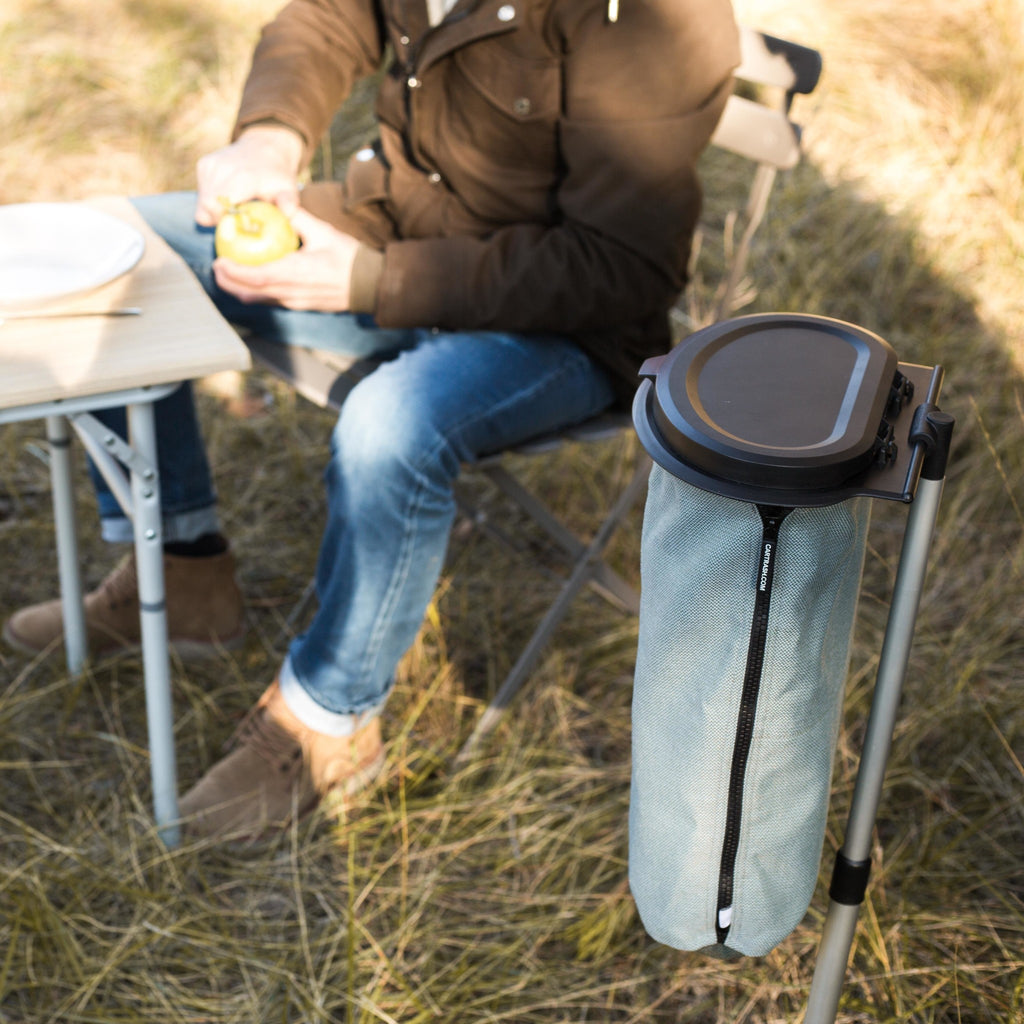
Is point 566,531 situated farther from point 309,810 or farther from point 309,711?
point 309,810

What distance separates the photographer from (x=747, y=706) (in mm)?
1157

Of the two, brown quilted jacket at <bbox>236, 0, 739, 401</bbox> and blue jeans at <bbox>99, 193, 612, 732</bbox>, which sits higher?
brown quilted jacket at <bbox>236, 0, 739, 401</bbox>

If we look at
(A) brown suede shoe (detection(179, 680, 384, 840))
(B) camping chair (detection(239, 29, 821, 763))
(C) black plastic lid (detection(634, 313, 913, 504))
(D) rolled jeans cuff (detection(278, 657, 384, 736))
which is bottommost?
(A) brown suede shoe (detection(179, 680, 384, 840))

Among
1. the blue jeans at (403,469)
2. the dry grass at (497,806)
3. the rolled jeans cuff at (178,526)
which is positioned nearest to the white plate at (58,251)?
the blue jeans at (403,469)

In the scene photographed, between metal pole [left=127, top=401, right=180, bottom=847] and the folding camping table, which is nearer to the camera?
the folding camping table

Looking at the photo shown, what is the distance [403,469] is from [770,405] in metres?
0.82

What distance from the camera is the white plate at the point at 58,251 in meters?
1.54

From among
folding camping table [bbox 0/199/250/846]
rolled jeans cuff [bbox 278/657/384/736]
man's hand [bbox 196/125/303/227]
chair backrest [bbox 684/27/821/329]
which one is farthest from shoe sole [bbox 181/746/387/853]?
chair backrest [bbox 684/27/821/329]

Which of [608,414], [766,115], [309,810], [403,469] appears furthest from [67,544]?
[766,115]

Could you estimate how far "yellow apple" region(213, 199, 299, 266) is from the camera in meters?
1.88

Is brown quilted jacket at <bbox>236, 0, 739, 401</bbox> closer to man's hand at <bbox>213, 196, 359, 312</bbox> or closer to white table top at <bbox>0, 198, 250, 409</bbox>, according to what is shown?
man's hand at <bbox>213, 196, 359, 312</bbox>

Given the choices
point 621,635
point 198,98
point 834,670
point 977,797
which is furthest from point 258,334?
point 198,98

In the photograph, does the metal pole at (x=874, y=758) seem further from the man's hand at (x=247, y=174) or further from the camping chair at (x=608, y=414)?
the man's hand at (x=247, y=174)

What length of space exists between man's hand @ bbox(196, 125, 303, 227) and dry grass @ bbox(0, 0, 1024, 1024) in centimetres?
90
